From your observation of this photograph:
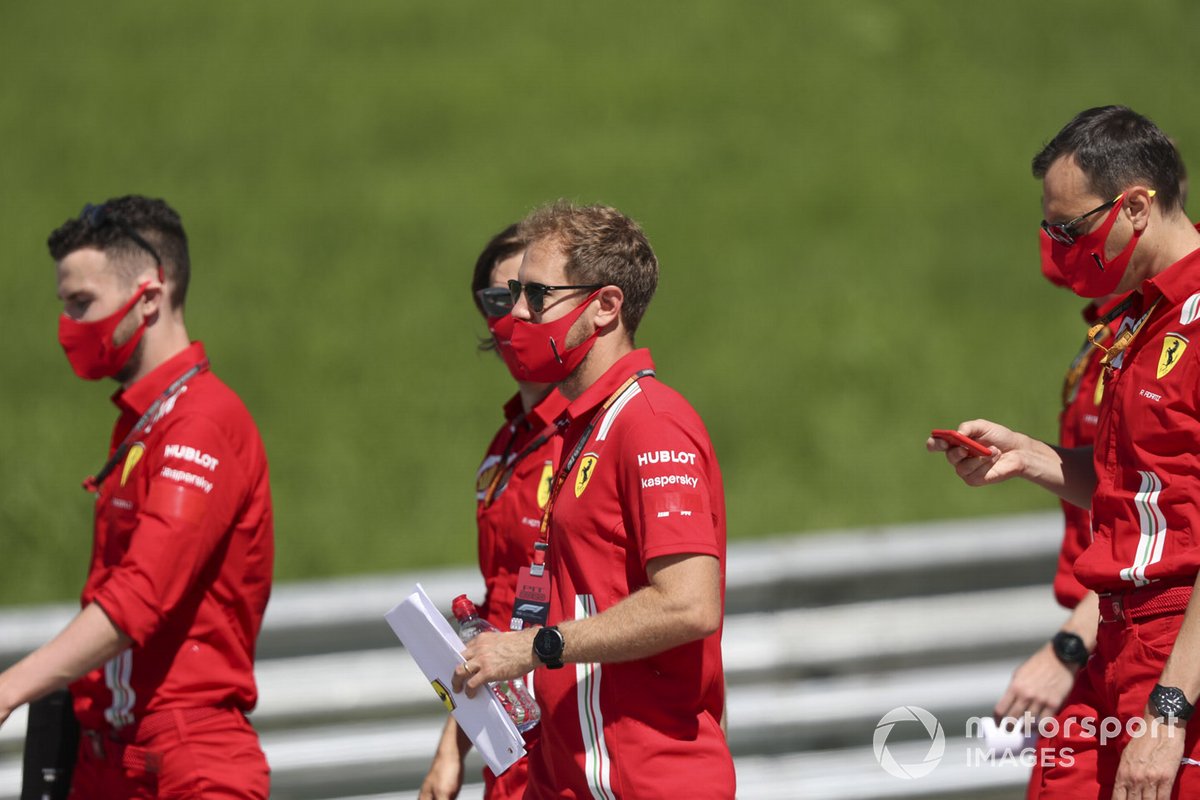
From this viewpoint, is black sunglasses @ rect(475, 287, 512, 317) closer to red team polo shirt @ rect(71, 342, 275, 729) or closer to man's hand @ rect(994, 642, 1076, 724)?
red team polo shirt @ rect(71, 342, 275, 729)

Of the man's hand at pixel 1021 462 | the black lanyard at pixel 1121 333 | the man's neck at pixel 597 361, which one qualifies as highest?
the man's neck at pixel 597 361

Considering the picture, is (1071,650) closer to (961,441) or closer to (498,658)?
(961,441)

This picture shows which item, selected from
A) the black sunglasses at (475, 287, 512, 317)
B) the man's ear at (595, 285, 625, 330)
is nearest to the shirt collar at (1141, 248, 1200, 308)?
the man's ear at (595, 285, 625, 330)

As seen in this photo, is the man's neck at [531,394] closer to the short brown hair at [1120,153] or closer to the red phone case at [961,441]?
the red phone case at [961,441]

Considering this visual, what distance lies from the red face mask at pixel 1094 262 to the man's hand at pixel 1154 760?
1.08 m

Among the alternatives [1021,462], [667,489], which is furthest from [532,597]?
[1021,462]

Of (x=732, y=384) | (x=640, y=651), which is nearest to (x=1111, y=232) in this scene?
(x=640, y=651)

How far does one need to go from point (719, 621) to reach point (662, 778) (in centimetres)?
40

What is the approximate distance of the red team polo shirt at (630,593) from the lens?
11.4 ft

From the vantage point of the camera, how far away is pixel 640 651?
11.1 feet

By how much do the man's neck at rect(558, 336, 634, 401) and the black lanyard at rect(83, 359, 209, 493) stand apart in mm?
1466

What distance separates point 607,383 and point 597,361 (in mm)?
89

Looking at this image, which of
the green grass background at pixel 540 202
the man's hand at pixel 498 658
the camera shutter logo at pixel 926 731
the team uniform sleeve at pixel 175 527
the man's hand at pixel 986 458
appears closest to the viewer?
the man's hand at pixel 498 658

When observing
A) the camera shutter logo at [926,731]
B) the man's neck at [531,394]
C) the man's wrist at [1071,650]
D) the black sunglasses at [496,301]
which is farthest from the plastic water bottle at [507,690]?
the camera shutter logo at [926,731]
